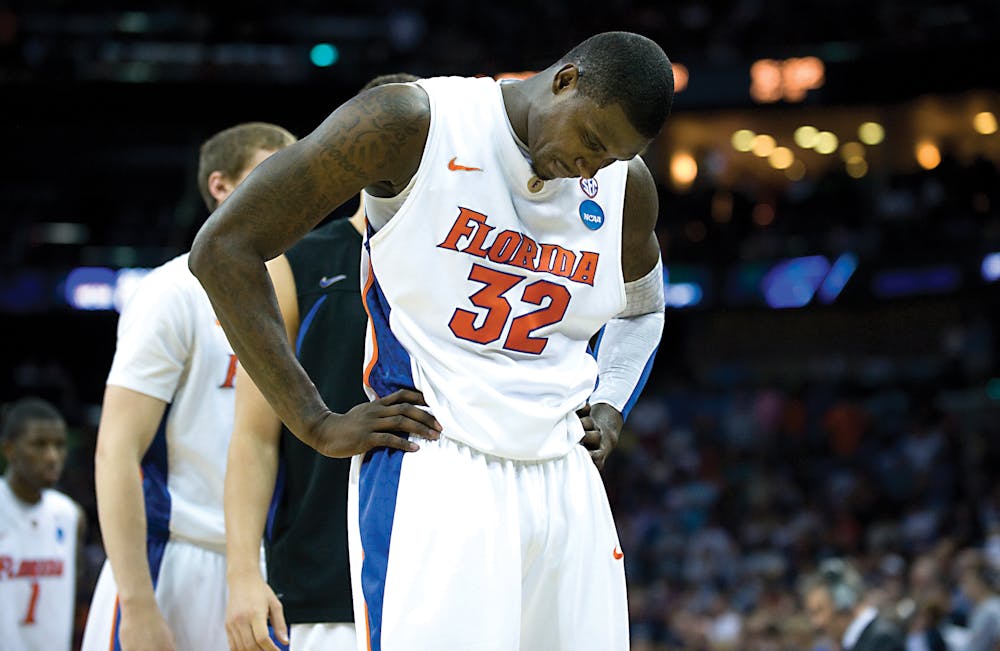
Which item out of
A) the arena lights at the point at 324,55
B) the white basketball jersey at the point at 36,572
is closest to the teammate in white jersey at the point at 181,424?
Result: the white basketball jersey at the point at 36,572

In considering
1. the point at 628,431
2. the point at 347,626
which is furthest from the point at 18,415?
the point at 628,431

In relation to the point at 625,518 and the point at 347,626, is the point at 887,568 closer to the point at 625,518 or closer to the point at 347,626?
the point at 625,518

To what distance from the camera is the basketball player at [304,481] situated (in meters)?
2.95

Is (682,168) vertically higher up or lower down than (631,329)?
higher up

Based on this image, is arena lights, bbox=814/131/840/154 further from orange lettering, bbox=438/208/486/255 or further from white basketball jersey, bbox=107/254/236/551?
orange lettering, bbox=438/208/486/255

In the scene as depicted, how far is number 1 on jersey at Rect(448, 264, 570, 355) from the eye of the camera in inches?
95.4

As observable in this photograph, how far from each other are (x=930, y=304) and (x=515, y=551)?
19373 millimetres

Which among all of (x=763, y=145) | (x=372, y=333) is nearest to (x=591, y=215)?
(x=372, y=333)

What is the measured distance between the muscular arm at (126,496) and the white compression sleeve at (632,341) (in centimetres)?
127

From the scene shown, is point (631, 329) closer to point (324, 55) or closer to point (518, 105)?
point (518, 105)

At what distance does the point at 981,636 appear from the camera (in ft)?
30.2

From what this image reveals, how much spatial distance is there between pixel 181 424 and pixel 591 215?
1566 mm

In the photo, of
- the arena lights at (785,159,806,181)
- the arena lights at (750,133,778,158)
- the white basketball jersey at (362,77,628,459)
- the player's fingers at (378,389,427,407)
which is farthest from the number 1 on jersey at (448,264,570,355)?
the arena lights at (785,159,806,181)

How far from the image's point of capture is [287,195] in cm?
240
